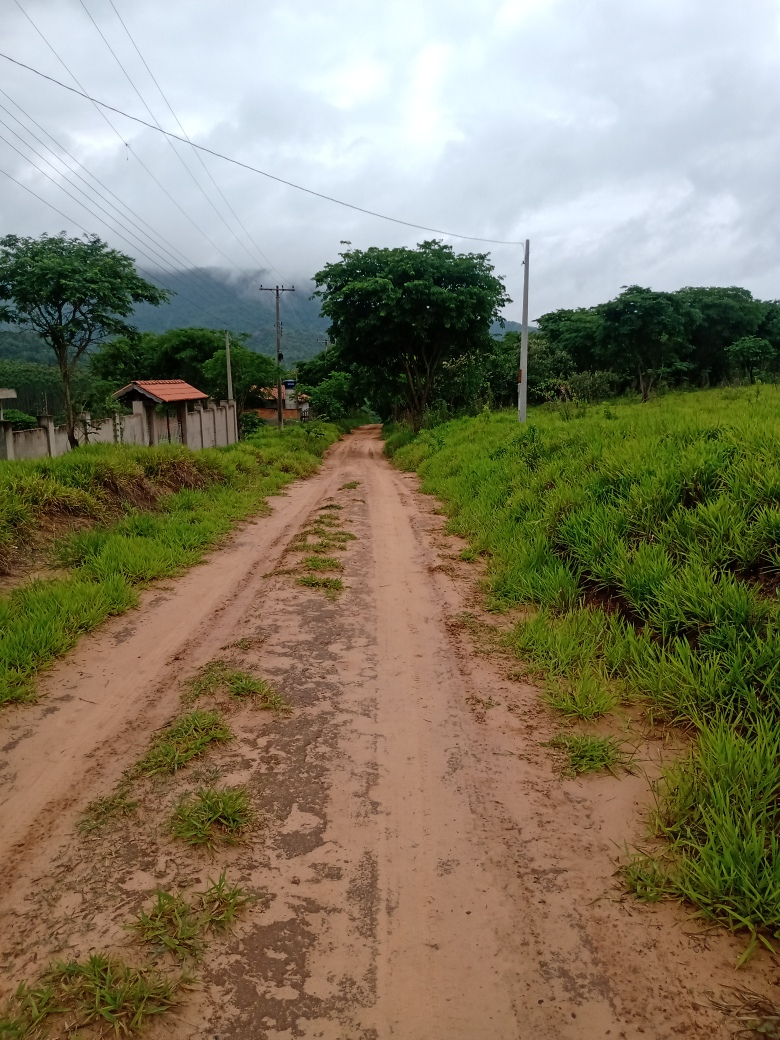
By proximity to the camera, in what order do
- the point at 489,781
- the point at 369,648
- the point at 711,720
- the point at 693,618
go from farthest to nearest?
the point at 369,648 < the point at 693,618 < the point at 711,720 < the point at 489,781

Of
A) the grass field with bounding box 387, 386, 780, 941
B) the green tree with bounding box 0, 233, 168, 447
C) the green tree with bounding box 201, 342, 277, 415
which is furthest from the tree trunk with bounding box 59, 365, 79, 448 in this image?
the green tree with bounding box 201, 342, 277, 415

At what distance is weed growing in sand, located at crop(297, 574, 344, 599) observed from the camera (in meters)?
6.08

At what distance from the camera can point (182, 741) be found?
3.51 metres

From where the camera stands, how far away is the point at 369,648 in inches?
190

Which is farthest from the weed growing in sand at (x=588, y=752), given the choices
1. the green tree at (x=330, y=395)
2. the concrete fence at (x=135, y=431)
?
the green tree at (x=330, y=395)

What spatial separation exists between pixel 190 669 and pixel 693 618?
342 cm

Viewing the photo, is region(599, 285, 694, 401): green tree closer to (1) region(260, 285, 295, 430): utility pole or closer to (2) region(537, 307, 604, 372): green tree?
(2) region(537, 307, 604, 372): green tree

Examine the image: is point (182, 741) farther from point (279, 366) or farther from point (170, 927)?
point (279, 366)

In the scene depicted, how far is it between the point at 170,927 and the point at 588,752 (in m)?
2.18

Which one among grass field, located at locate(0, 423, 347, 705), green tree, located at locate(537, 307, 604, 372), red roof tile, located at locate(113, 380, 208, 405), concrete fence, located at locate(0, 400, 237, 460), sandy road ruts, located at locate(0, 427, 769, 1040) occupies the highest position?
green tree, located at locate(537, 307, 604, 372)

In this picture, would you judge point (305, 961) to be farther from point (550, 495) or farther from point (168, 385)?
point (168, 385)

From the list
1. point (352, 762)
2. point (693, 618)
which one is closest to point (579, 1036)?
point (352, 762)

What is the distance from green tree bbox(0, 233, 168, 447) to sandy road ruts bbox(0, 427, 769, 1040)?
11862mm

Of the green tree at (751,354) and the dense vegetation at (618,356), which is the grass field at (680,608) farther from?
the green tree at (751,354)
